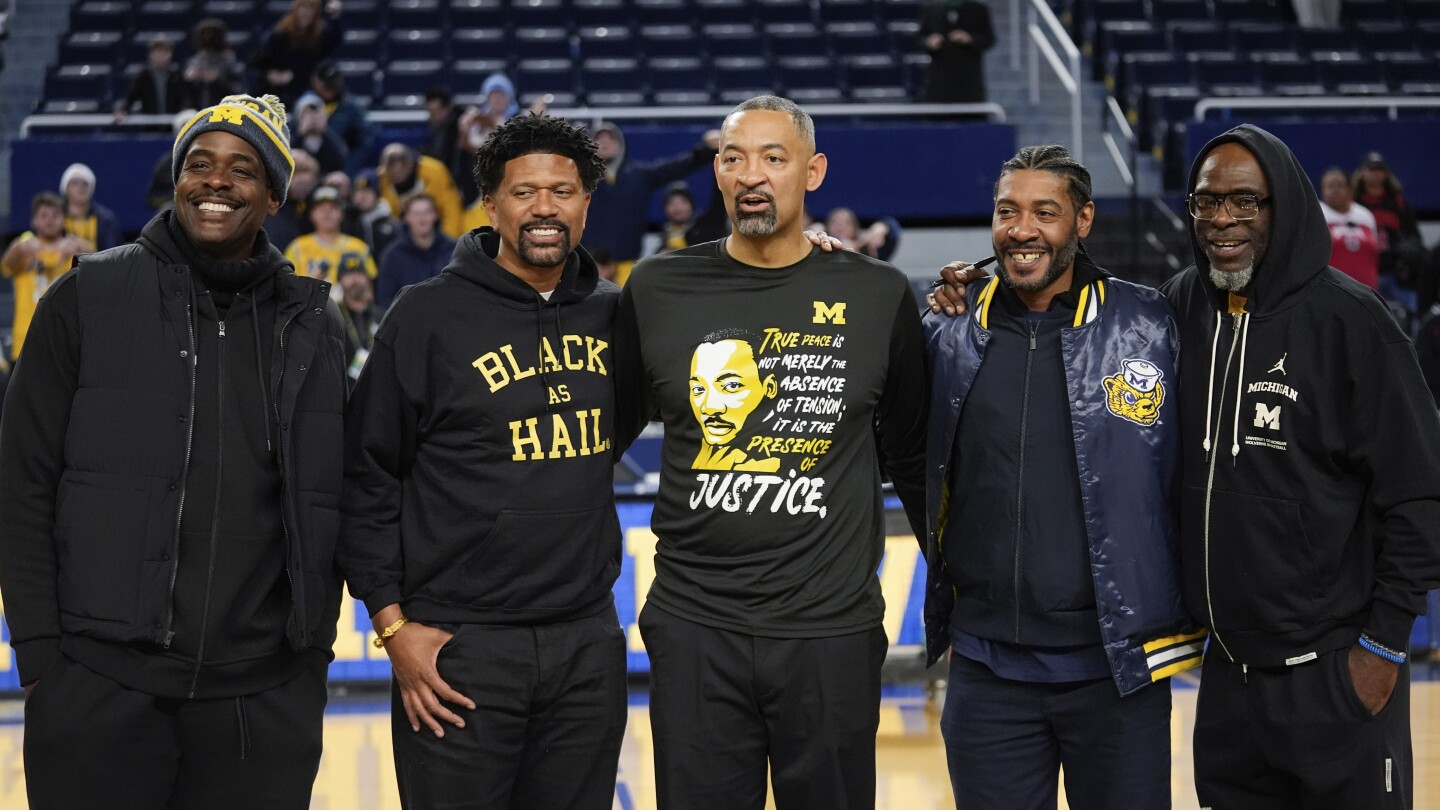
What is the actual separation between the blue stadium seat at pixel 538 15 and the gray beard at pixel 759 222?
11.9 m

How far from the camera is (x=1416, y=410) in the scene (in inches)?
142

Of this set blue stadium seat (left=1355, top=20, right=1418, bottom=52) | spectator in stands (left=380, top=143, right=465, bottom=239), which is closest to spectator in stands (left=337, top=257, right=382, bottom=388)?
spectator in stands (left=380, top=143, right=465, bottom=239)

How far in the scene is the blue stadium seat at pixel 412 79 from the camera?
46.4 feet

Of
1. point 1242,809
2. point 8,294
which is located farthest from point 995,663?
point 8,294

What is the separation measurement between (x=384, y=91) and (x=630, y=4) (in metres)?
2.59

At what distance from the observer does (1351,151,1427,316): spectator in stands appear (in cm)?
1156

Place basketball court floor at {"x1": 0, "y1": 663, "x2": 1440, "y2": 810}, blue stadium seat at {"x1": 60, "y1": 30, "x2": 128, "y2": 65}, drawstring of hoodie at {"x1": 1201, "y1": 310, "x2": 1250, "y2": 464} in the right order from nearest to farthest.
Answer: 1. drawstring of hoodie at {"x1": 1201, "y1": 310, "x2": 1250, "y2": 464}
2. basketball court floor at {"x1": 0, "y1": 663, "x2": 1440, "y2": 810}
3. blue stadium seat at {"x1": 60, "y1": 30, "x2": 128, "y2": 65}

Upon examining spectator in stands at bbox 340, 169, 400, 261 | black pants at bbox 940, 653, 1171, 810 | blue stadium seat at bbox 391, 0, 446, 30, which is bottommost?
black pants at bbox 940, 653, 1171, 810

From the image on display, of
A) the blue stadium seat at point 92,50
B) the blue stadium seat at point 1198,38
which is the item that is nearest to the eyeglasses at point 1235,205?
the blue stadium seat at point 1198,38

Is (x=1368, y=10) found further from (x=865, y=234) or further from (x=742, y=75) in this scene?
(x=865, y=234)

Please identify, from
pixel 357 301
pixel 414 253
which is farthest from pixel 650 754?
pixel 414 253

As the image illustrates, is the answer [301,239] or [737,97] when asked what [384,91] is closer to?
[737,97]

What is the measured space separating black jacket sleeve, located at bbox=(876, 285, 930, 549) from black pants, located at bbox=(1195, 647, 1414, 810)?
843mm

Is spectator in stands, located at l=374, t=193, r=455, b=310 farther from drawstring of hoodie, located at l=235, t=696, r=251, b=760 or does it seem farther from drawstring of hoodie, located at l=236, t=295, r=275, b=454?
drawstring of hoodie, located at l=235, t=696, r=251, b=760
